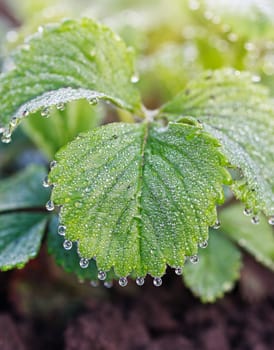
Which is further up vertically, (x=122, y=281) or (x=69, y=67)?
(x=69, y=67)

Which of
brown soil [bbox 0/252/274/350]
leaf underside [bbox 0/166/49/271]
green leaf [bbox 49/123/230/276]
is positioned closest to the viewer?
green leaf [bbox 49/123/230/276]

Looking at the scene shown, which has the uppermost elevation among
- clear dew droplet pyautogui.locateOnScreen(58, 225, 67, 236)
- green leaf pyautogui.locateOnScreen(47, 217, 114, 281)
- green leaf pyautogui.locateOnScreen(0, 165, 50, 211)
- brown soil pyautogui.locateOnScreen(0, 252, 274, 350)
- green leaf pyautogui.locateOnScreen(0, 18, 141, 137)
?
green leaf pyautogui.locateOnScreen(0, 18, 141, 137)

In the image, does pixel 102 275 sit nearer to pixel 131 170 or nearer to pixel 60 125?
pixel 131 170

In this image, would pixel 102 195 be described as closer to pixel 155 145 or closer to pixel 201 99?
pixel 155 145

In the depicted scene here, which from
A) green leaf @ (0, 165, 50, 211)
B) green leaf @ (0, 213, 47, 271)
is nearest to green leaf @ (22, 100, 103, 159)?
green leaf @ (0, 165, 50, 211)

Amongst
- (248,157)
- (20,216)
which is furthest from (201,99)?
(20,216)

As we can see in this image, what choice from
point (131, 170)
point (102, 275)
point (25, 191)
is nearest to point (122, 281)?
point (102, 275)

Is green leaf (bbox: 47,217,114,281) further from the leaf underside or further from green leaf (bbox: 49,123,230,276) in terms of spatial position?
green leaf (bbox: 49,123,230,276)
